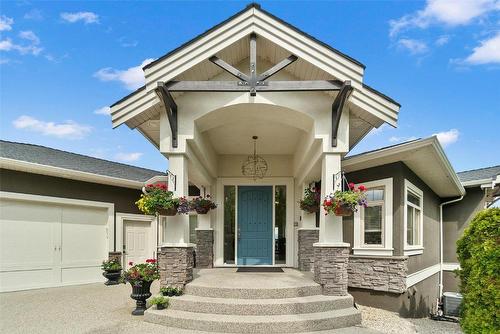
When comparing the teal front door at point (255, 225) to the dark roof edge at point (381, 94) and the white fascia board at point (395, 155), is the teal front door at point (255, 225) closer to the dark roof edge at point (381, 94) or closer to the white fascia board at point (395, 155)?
the white fascia board at point (395, 155)

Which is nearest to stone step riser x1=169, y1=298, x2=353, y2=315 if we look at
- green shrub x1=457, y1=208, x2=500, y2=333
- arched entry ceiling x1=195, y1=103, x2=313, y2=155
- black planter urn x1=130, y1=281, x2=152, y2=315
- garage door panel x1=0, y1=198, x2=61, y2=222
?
black planter urn x1=130, y1=281, x2=152, y2=315

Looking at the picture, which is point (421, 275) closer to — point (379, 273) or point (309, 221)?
point (379, 273)

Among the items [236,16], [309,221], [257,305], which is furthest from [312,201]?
[236,16]

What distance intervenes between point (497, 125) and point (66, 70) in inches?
545

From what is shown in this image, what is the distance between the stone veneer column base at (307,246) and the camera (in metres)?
8.29

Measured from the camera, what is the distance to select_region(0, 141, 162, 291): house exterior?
7852 mm

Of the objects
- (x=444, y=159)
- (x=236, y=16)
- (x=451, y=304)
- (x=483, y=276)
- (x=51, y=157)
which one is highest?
(x=236, y=16)

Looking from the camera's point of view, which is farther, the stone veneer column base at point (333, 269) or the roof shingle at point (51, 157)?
the roof shingle at point (51, 157)

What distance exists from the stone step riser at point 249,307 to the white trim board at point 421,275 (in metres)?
2.73

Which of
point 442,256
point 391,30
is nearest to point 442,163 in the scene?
point 391,30

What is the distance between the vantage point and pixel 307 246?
8.46 m

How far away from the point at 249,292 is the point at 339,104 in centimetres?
338

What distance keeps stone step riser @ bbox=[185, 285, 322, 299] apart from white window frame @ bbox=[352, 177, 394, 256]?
80.4 inches

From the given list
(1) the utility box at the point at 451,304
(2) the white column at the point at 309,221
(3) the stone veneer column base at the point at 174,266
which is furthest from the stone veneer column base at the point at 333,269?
(1) the utility box at the point at 451,304
